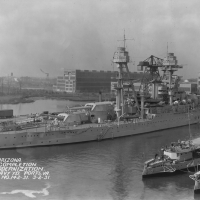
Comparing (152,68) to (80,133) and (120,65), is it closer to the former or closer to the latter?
(120,65)

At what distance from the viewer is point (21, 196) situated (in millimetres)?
16562

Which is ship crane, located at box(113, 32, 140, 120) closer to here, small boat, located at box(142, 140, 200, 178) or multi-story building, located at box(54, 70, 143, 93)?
small boat, located at box(142, 140, 200, 178)

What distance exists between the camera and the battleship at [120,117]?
87.9 feet

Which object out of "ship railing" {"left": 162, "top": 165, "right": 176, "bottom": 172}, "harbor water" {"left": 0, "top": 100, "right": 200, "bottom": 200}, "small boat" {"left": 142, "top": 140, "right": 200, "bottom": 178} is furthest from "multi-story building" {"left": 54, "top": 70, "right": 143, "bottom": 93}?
"ship railing" {"left": 162, "top": 165, "right": 176, "bottom": 172}

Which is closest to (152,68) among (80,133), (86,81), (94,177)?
(80,133)

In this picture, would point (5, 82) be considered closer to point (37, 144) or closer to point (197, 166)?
point (37, 144)

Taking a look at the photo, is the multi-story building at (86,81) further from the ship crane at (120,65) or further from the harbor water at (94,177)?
the harbor water at (94,177)

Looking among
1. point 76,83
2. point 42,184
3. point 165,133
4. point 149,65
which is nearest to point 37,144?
point 42,184

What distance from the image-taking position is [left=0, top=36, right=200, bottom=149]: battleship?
26797 mm

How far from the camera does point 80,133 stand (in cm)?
2830

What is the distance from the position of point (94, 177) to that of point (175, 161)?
4963 millimetres

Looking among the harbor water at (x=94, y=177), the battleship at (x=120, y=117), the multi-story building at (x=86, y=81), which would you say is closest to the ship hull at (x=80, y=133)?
the battleship at (x=120, y=117)

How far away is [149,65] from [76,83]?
54771mm

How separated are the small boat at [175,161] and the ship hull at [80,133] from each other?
8.69m
